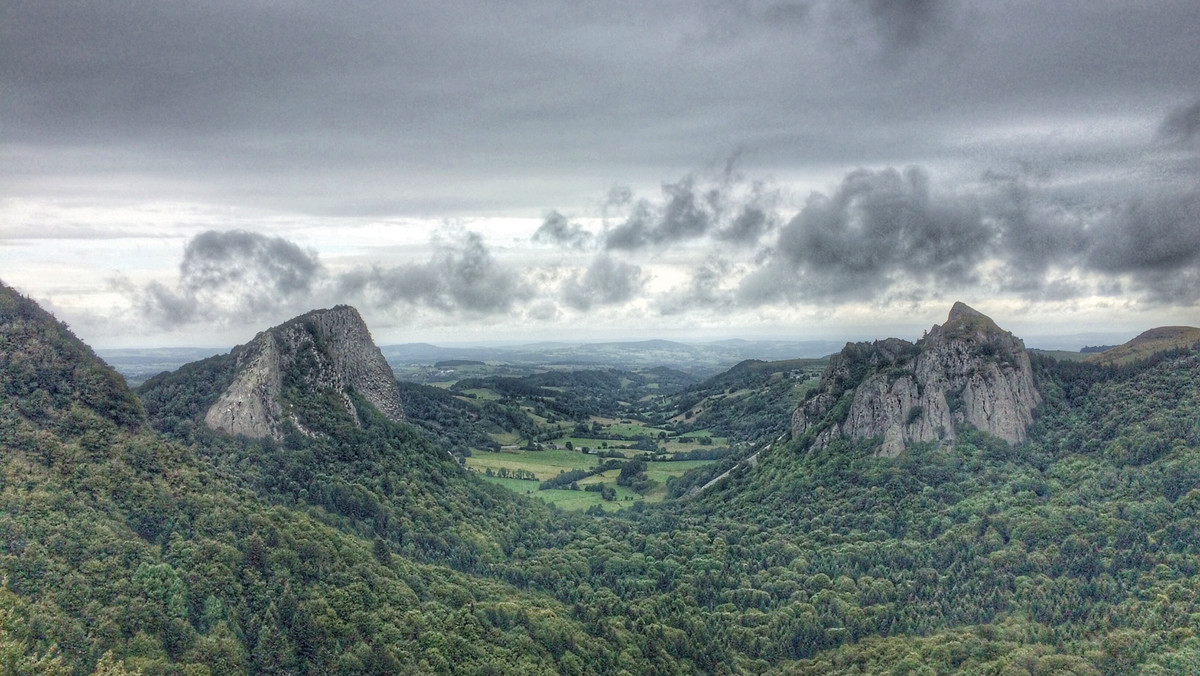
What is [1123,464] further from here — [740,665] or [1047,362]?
[740,665]

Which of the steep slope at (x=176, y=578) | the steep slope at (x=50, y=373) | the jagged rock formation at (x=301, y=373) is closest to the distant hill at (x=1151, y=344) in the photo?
the steep slope at (x=176, y=578)

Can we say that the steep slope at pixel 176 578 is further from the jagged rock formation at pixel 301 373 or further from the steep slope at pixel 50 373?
the jagged rock formation at pixel 301 373

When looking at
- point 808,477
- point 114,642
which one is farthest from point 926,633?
point 114,642

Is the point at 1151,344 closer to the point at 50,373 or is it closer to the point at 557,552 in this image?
the point at 557,552

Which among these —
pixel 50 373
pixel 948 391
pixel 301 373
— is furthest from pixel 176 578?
pixel 948 391

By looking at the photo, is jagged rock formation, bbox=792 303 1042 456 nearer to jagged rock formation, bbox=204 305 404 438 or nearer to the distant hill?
the distant hill

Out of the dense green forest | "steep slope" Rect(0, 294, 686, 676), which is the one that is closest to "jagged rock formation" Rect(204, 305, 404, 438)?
the dense green forest
